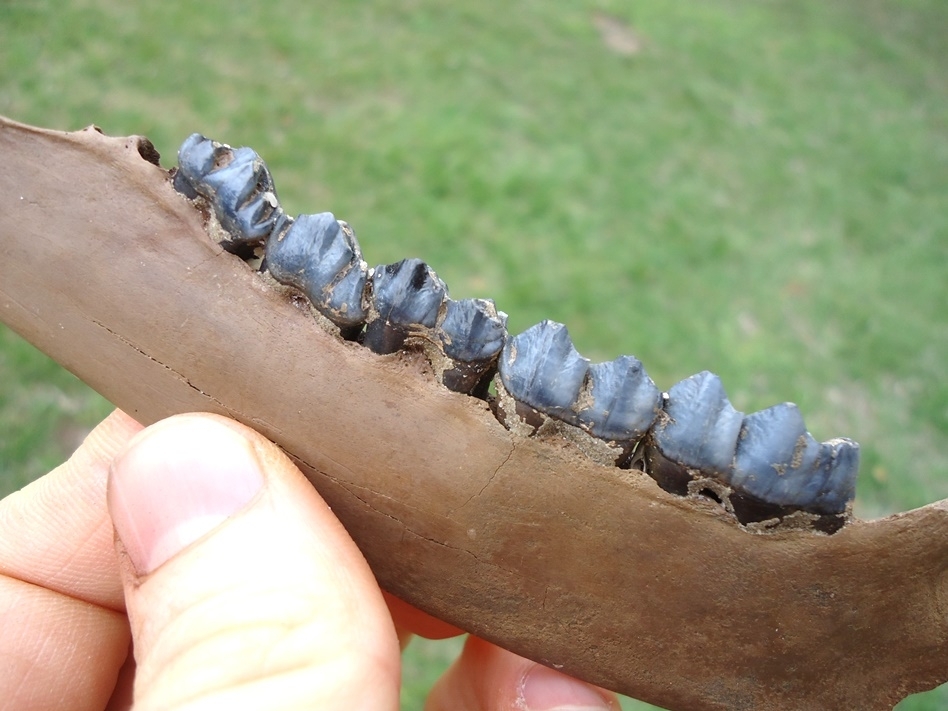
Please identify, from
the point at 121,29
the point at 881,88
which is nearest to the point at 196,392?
the point at 121,29

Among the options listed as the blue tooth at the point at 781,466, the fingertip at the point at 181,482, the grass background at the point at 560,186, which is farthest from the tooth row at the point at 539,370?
the grass background at the point at 560,186

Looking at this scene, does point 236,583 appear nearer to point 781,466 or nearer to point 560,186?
point 781,466

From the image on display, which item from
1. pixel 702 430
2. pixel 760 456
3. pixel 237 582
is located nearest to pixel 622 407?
pixel 702 430

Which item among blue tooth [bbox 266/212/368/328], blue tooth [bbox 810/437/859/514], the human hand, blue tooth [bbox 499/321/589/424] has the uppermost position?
blue tooth [bbox 266/212/368/328]

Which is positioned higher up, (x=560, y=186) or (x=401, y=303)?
(x=401, y=303)

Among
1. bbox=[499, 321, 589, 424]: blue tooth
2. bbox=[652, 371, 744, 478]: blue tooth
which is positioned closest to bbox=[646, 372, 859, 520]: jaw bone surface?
bbox=[652, 371, 744, 478]: blue tooth

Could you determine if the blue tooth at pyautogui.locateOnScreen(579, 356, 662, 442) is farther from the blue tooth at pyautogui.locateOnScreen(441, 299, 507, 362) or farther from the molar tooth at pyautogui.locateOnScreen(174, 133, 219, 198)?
the molar tooth at pyautogui.locateOnScreen(174, 133, 219, 198)

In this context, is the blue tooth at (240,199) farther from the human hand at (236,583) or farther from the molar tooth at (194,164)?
the human hand at (236,583)
